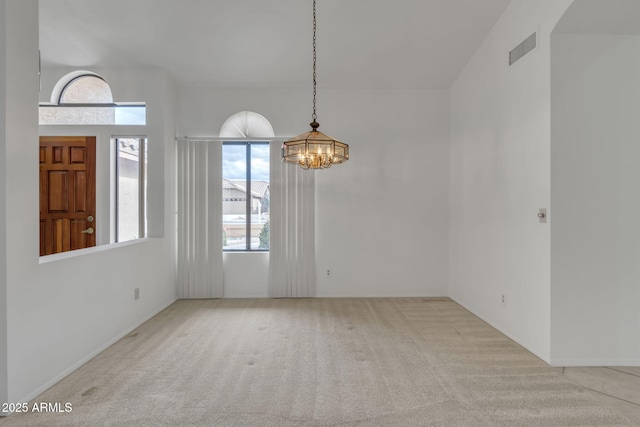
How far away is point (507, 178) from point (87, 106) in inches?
210

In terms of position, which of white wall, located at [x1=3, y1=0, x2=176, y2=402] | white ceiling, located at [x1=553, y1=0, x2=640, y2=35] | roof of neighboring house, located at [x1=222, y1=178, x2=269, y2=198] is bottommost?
white wall, located at [x1=3, y1=0, x2=176, y2=402]

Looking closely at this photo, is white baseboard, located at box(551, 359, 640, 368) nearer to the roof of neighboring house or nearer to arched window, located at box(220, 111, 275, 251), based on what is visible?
arched window, located at box(220, 111, 275, 251)

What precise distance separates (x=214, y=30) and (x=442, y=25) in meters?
2.47

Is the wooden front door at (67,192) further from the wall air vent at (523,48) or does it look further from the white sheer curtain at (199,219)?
the wall air vent at (523,48)

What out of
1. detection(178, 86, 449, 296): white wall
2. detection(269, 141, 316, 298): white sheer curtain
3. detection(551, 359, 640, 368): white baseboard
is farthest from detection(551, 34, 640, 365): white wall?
detection(269, 141, 316, 298): white sheer curtain

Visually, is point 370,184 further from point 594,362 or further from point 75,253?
point 75,253

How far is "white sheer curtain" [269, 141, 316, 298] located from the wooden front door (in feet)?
7.79

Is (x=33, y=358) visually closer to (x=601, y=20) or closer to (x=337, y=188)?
(x=337, y=188)

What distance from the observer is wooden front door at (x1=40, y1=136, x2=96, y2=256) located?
4.18 meters

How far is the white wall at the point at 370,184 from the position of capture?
192 inches

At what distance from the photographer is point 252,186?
4.99 meters

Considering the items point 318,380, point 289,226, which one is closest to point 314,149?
point 318,380

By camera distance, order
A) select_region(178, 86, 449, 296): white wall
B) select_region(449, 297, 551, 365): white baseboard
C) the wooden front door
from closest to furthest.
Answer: select_region(449, 297, 551, 365): white baseboard → the wooden front door → select_region(178, 86, 449, 296): white wall

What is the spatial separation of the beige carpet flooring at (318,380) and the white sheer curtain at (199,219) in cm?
101
